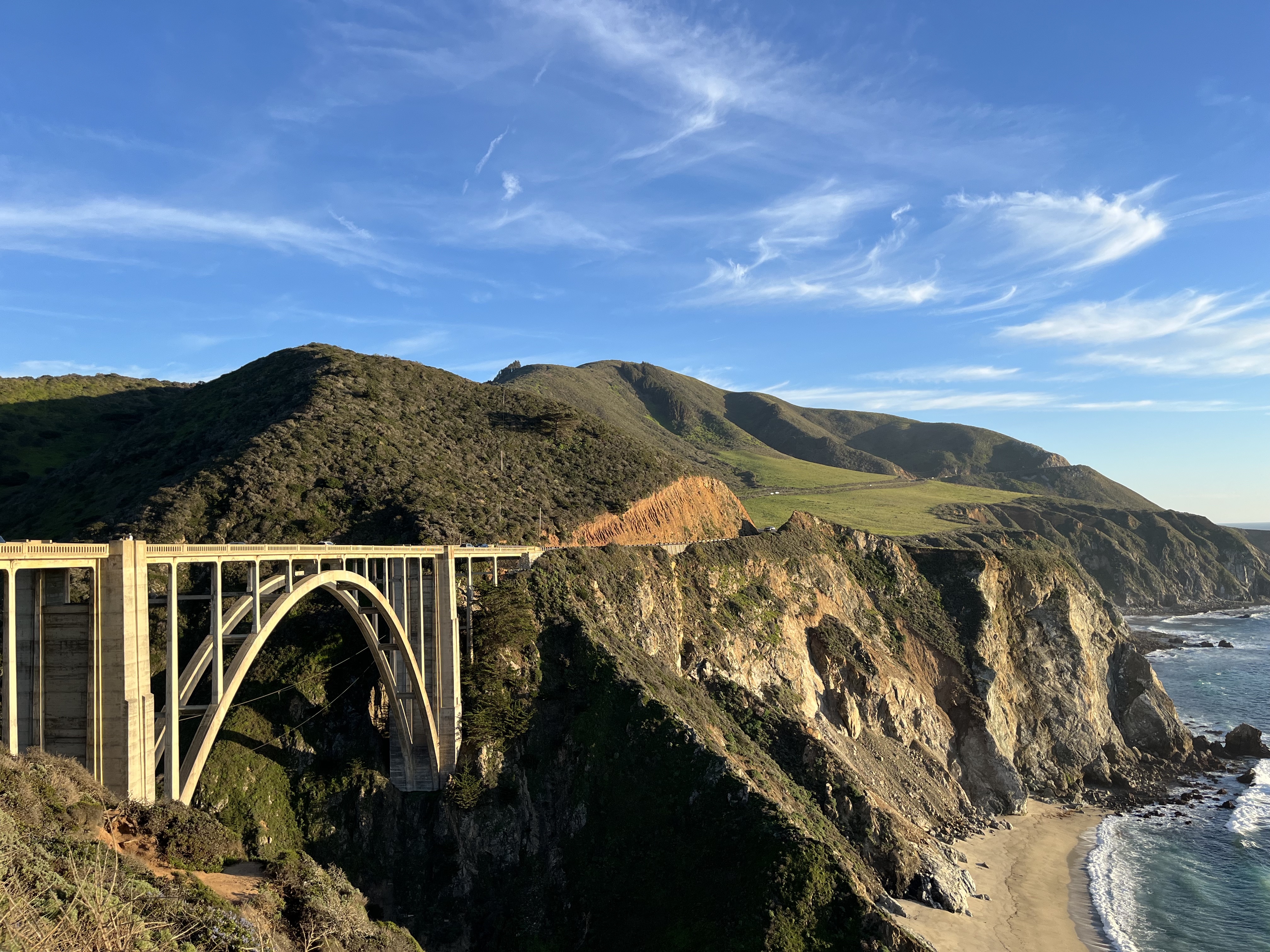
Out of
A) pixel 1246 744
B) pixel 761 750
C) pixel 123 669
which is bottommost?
pixel 1246 744

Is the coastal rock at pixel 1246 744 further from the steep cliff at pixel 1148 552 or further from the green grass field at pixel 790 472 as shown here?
the green grass field at pixel 790 472

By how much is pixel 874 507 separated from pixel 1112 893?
86.4m

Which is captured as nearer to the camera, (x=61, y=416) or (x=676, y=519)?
(x=676, y=519)

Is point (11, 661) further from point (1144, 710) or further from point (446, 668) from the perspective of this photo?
point (1144, 710)

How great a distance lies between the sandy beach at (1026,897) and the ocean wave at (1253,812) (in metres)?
7.88

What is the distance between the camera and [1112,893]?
42.3 metres

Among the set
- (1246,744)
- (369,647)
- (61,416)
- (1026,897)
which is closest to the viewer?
(369,647)

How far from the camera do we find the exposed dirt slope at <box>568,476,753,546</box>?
57969 millimetres

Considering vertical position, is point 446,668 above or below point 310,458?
below

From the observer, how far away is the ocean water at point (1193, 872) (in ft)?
124

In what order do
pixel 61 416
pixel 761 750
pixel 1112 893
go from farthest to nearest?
pixel 61 416 < pixel 761 750 < pixel 1112 893

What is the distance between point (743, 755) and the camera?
40062mm

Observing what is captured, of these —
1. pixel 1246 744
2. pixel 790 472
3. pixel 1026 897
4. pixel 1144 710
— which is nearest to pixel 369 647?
pixel 1026 897

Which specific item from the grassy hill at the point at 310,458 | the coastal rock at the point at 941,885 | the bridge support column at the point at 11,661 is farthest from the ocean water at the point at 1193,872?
the bridge support column at the point at 11,661
